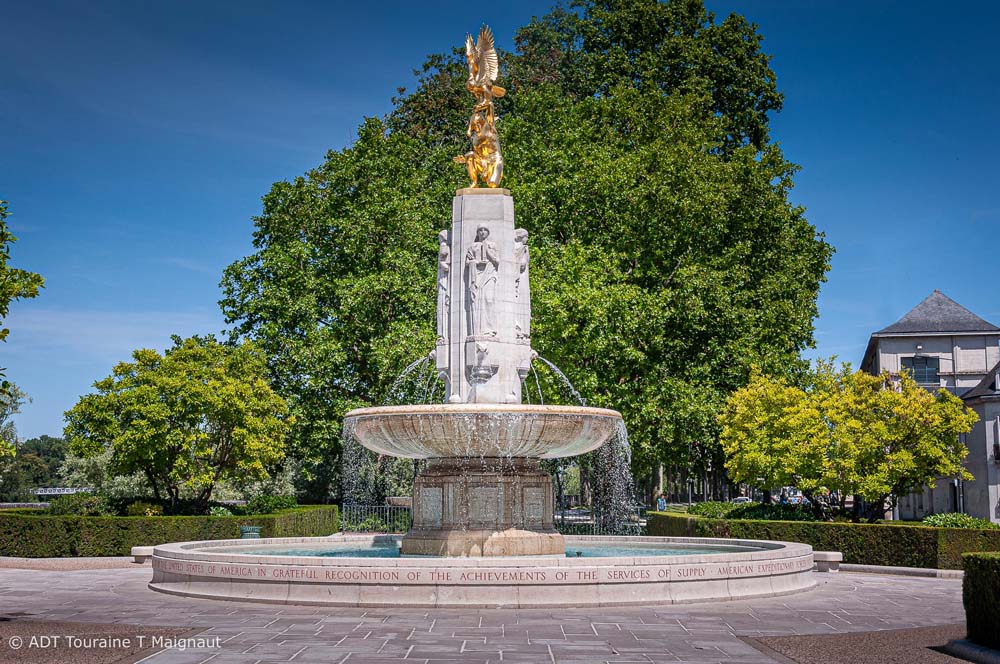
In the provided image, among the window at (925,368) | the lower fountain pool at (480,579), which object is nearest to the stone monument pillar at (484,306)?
the lower fountain pool at (480,579)

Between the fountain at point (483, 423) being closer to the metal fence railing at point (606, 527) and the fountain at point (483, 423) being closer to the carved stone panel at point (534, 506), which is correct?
the carved stone panel at point (534, 506)

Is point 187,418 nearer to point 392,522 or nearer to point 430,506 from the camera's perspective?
point 392,522

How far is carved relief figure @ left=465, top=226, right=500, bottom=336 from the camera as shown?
19.4 meters

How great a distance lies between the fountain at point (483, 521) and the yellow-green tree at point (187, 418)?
11.2 meters

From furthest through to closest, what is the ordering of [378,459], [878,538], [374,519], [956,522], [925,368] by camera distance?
[925,368] < [374,519] < [378,459] < [956,522] < [878,538]

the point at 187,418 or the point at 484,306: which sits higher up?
the point at 484,306

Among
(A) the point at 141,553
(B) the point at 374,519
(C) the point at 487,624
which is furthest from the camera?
(B) the point at 374,519

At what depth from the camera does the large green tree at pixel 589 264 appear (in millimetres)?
32312

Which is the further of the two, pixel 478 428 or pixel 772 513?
pixel 772 513

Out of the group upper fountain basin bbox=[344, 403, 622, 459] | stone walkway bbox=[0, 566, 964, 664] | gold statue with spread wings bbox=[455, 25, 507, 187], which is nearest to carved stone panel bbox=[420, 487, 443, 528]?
upper fountain basin bbox=[344, 403, 622, 459]

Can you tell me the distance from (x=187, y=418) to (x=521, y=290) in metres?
16.9

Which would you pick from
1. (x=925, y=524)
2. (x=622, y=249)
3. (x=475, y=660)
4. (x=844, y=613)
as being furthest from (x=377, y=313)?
(x=475, y=660)

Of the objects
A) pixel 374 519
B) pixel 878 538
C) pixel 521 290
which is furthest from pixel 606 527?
pixel 521 290

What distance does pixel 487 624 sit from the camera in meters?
11.7
